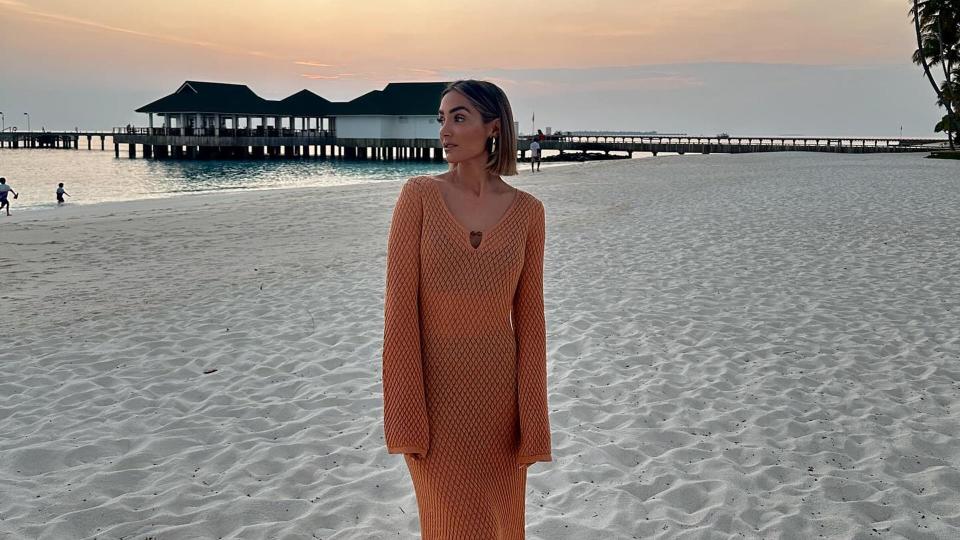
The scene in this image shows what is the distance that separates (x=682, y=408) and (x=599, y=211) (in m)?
11.9

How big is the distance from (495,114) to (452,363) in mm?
690

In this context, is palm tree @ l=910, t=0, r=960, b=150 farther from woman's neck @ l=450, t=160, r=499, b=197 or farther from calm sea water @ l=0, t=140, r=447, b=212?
woman's neck @ l=450, t=160, r=499, b=197

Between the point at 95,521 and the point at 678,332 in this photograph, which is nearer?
the point at 95,521

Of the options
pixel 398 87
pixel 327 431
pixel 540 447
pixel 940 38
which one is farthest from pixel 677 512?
pixel 398 87

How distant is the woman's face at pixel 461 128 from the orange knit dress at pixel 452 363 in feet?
0.36

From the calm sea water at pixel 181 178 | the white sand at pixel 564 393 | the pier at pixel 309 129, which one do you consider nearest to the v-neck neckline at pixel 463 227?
the white sand at pixel 564 393

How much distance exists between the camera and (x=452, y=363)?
2100 millimetres

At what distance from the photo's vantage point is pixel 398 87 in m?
63.9

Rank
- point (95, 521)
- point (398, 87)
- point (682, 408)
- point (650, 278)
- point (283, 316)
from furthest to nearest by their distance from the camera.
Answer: point (398, 87), point (650, 278), point (283, 316), point (682, 408), point (95, 521)

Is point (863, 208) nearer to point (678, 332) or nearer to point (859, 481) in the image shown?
point (678, 332)

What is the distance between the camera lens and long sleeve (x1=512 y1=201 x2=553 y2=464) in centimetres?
216

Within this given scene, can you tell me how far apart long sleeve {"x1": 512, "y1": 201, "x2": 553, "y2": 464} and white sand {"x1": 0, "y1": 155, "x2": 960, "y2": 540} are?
4.87ft

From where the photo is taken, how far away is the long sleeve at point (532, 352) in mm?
2164

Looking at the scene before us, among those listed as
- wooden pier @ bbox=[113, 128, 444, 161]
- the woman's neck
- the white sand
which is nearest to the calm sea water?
wooden pier @ bbox=[113, 128, 444, 161]
